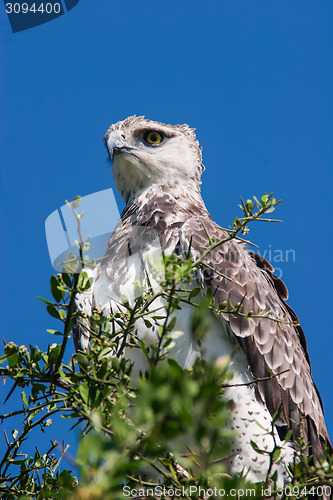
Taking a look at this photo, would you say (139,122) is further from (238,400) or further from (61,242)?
(238,400)

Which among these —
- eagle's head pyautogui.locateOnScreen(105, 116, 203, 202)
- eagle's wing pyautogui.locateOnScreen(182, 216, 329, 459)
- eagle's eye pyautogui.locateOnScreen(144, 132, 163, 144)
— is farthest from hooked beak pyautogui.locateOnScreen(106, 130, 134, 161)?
eagle's wing pyautogui.locateOnScreen(182, 216, 329, 459)

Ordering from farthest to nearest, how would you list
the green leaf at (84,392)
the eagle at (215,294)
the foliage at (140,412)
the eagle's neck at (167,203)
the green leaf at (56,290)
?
the eagle's neck at (167,203) < the eagle at (215,294) < the green leaf at (56,290) < the green leaf at (84,392) < the foliage at (140,412)

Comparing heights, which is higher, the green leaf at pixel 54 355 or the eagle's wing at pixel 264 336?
the eagle's wing at pixel 264 336

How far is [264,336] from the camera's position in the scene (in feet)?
14.4

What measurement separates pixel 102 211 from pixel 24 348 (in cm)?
264

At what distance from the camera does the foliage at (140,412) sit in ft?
4.15

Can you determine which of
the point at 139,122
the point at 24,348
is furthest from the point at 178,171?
the point at 24,348

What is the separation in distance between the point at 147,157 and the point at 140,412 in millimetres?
4301

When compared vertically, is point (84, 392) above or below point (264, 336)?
below

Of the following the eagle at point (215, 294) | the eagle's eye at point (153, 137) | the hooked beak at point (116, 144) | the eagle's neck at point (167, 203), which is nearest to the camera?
the eagle at point (215, 294)

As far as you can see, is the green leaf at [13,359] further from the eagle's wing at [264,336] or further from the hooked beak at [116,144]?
the hooked beak at [116,144]

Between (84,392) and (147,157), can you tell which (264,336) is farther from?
(84,392)

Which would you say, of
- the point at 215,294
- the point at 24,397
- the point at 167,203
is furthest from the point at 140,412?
the point at 167,203

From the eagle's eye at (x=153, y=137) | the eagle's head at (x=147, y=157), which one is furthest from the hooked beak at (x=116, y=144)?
the eagle's eye at (x=153, y=137)
